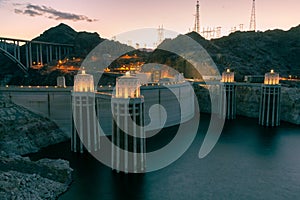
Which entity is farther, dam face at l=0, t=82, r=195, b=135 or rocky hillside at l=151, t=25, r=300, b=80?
rocky hillside at l=151, t=25, r=300, b=80

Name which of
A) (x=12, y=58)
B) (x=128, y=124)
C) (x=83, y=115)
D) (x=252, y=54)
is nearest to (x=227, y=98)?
(x=252, y=54)

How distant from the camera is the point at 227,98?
85812 mm

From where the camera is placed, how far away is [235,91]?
289ft

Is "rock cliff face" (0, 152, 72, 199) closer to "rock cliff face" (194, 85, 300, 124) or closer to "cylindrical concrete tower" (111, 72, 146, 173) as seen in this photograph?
"cylindrical concrete tower" (111, 72, 146, 173)

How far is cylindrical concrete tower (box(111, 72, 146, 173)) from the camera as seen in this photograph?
37406 millimetres

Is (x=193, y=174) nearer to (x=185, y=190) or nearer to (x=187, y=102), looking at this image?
(x=185, y=190)

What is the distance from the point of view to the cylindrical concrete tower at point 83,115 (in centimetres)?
4669

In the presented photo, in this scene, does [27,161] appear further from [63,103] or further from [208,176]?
[208,176]

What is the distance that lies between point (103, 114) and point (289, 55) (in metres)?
110

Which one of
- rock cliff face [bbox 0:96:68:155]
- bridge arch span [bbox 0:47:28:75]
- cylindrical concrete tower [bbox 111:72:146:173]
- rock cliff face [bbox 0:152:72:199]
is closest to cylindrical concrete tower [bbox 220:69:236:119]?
rock cliff face [bbox 0:96:68:155]

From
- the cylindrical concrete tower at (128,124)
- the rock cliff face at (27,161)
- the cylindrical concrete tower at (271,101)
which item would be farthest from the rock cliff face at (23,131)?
the cylindrical concrete tower at (271,101)

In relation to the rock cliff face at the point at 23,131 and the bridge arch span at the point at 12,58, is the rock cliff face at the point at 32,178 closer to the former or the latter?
the rock cliff face at the point at 23,131

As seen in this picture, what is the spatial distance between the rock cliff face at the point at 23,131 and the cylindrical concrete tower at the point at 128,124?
21532 millimetres

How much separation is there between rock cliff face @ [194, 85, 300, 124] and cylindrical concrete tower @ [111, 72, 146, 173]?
59825 millimetres
